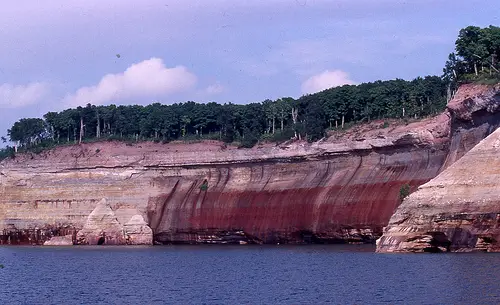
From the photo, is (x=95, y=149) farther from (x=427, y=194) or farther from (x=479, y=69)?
(x=427, y=194)

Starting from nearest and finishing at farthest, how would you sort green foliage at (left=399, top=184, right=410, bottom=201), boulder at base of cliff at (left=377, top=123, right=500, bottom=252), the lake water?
the lake water < boulder at base of cliff at (left=377, top=123, right=500, bottom=252) < green foliage at (left=399, top=184, right=410, bottom=201)

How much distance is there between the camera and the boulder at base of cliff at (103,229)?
111500 mm

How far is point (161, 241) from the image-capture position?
4439 inches

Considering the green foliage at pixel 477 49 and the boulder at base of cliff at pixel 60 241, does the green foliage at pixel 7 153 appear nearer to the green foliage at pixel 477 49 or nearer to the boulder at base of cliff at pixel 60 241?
the boulder at base of cliff at pixel 60 241

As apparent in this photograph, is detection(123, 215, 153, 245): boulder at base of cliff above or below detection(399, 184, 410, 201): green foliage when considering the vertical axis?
below

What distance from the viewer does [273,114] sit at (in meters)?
126

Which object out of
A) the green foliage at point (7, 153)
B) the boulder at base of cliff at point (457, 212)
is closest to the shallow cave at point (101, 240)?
the green foliage at point (7, 153)

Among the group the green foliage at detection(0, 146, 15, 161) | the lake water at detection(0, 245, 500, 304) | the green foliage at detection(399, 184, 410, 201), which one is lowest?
the lake water at detection(0, 245, 500, 304)

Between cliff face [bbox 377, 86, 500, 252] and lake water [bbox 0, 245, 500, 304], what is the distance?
5.71 feet

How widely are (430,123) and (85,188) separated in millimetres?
44021

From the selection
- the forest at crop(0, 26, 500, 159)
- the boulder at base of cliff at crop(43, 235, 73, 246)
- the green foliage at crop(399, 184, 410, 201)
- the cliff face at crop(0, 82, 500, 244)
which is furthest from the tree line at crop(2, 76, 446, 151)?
the boulder at base of cliff at crop(43, 235, 73, 246)

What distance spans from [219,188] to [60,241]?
20.3 m

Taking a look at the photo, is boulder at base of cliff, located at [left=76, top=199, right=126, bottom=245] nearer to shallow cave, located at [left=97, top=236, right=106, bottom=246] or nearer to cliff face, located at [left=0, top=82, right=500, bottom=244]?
shallow cave, located at [left=97, top=236, right=106, bottom=246]

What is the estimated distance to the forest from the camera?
9697 cm
